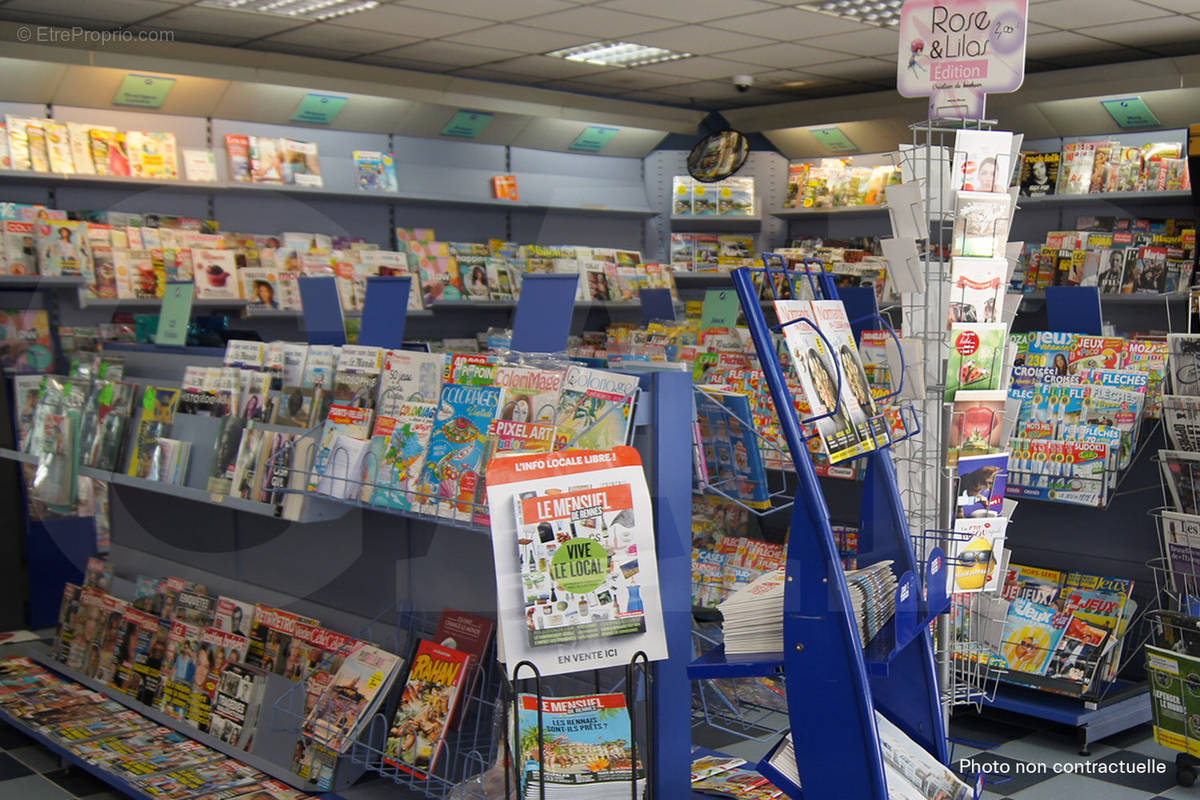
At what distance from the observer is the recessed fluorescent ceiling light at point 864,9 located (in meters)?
5.48

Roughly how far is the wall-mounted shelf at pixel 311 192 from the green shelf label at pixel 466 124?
1.42 ft

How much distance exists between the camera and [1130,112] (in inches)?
272

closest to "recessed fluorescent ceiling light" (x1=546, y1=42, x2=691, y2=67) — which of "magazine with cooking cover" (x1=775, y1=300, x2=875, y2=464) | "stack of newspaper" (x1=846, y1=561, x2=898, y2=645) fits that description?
A: "magazine with cooking cover" (x1=775, y1=300, x2=875, y2=464)

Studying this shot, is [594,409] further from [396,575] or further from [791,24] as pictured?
[791,24]

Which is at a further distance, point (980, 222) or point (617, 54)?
point (617, 54)

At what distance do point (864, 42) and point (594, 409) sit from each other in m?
4.94

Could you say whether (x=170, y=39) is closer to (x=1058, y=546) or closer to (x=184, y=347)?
(x=184, y=347)

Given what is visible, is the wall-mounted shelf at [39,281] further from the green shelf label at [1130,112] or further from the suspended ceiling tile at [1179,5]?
the green shelf label at [1130,112]

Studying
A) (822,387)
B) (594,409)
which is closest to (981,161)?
(822,387)

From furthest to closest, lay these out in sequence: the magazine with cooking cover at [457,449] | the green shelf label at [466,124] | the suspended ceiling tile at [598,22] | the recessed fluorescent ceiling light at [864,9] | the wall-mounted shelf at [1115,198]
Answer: the green shelf label at [466,124], the wall-mounted shelf at [1115,198], the suspended ceiling tile at [598,22], the recessed fluorescent ceiling light at [864,9], the magazine with cooking cover at [457,449]

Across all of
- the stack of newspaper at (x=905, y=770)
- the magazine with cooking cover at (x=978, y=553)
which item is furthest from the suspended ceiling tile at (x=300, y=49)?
the stack of newspaper at (x=905, y=770)

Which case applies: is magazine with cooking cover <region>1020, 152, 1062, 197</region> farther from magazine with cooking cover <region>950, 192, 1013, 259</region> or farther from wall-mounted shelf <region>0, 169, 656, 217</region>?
magazine with cooking cover <region>950, 192, 1013, 259</region>

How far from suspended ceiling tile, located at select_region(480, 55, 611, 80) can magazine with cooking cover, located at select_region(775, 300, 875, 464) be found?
5.23m

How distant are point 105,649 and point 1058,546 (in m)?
3.53
